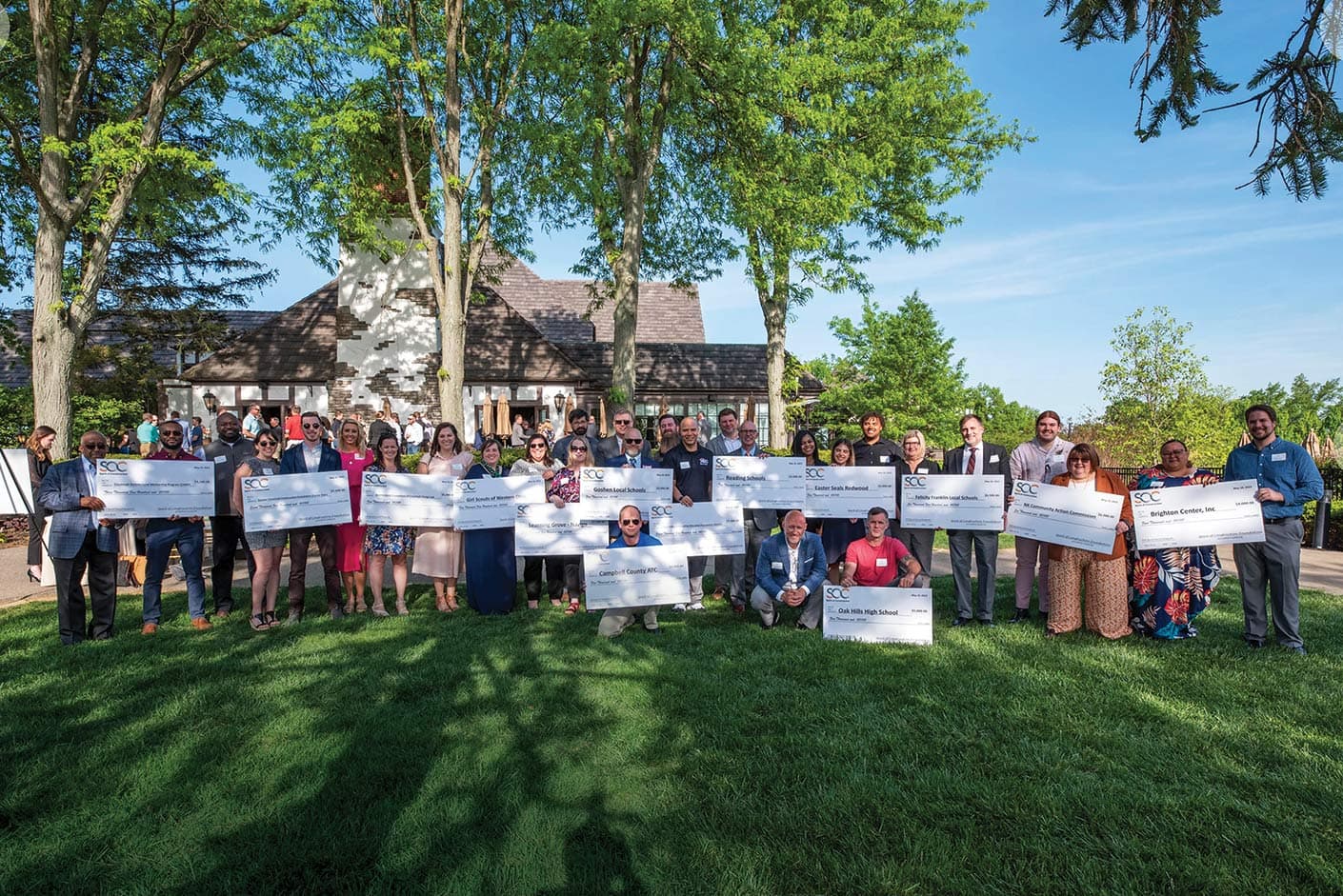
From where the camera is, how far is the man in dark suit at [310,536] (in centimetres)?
703

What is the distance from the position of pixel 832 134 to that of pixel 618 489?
13.7m

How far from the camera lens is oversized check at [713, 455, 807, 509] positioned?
7.55 metres

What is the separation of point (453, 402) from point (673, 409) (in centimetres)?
1277

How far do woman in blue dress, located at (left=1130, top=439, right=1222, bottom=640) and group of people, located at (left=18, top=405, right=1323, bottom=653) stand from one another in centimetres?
2

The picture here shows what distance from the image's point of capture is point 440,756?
403cm

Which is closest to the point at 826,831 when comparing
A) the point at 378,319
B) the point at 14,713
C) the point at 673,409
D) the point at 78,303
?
the point at 14,713

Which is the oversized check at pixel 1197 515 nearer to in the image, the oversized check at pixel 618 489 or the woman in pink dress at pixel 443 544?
the oversized check at pixel 618 489

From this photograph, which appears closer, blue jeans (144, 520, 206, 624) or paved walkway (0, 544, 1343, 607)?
blue jeans (144, 520, 206, 624)

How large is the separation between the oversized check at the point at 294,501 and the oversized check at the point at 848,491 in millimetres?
4814

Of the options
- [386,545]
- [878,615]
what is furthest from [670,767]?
[386,545]

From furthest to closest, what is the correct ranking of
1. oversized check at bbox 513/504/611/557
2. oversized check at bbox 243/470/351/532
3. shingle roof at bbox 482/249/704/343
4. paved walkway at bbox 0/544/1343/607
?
shingle roof at bbox 482/249/704/343, paved walkway at bbox 0/544/1343/607, oversized check at bbox 513/504/611/557, oversized check at bbox 243/470/351/532

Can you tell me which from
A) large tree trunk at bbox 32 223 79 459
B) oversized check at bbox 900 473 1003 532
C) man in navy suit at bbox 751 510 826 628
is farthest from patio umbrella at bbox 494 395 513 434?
oversized check at bbox 900 473 1003 532

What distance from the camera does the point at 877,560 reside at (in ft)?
21.8

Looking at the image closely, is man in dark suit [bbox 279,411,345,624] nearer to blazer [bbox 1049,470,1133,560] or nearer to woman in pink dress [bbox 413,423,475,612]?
woman in pink dress [bbox 413,423,475,612]
